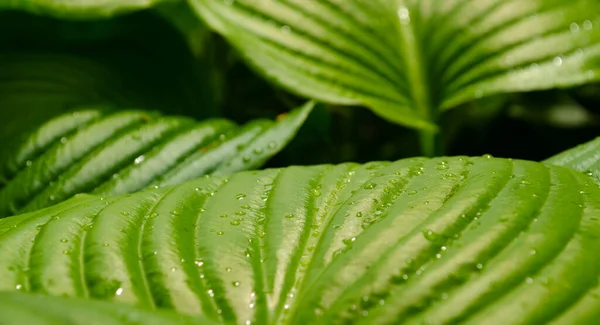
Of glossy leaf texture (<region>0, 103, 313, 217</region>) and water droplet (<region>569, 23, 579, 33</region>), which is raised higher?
water droplet (<region>569, 23, 579, 33</region>)

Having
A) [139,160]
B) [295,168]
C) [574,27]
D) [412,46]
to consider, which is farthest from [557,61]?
[139,160]

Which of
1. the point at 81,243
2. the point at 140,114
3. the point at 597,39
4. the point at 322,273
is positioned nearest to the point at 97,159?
→ the point at 140,114

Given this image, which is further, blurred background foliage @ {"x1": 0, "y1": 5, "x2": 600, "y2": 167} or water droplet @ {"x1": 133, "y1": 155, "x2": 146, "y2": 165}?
blurred background foliage @ {"x1": 0, "y1": 5, "x2": 600, "y2": 167}

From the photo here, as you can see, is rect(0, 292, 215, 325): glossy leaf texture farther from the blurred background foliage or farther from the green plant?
the blurred background foliage

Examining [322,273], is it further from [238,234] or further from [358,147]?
[358,147]

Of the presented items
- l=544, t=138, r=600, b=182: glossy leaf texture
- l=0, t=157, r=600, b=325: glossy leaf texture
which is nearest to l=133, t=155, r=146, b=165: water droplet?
l=0, t=157, r=600, b=325: glossy leaf texture

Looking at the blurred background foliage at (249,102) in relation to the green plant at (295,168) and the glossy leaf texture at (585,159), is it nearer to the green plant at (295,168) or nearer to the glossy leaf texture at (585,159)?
the green plant at (295,168)

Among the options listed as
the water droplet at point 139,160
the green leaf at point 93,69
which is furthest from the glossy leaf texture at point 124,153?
the green leaf at point 93,69
